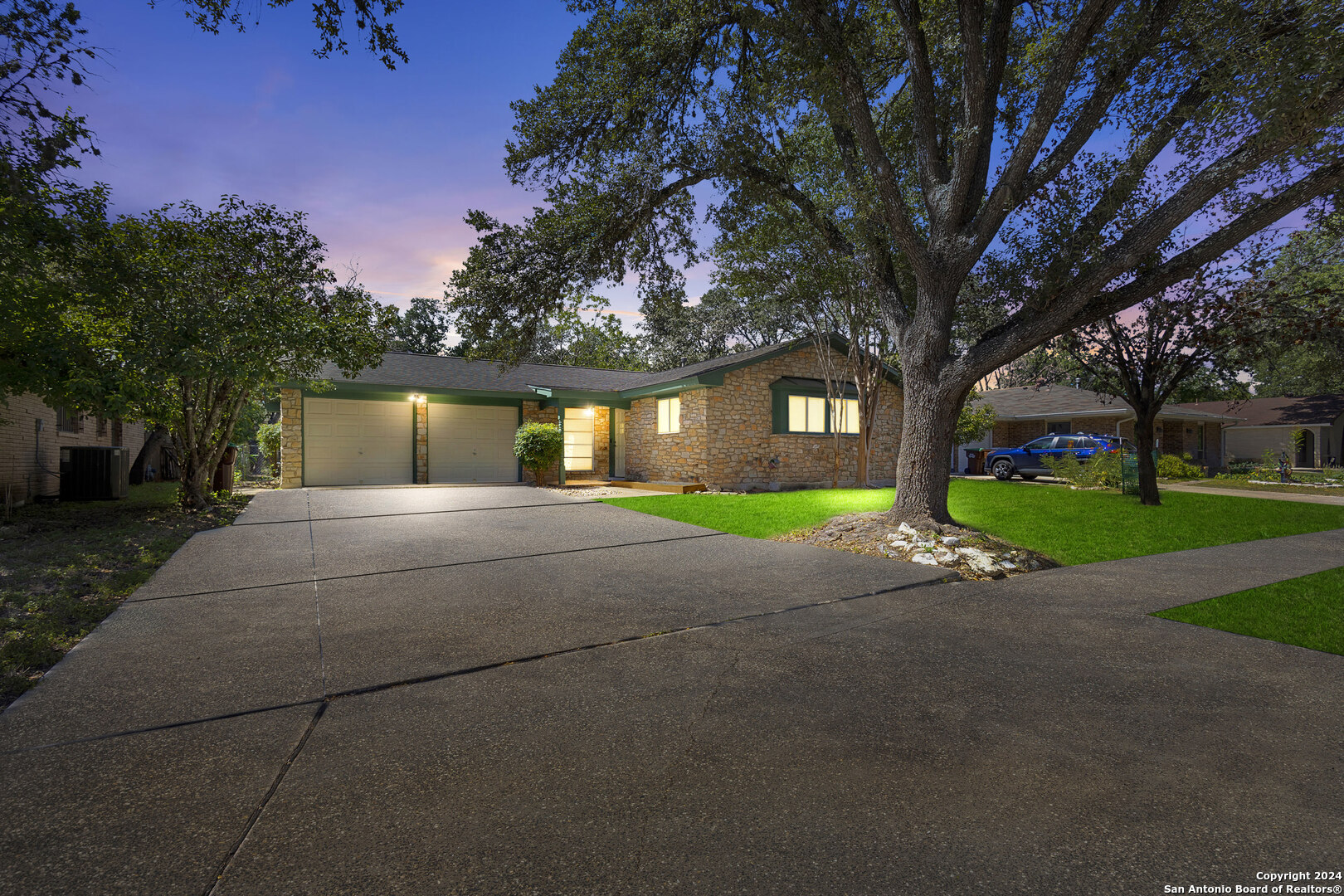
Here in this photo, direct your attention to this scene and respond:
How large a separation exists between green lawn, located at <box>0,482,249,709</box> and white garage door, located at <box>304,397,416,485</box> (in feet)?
12.9

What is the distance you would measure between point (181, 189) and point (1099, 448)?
22250 mm

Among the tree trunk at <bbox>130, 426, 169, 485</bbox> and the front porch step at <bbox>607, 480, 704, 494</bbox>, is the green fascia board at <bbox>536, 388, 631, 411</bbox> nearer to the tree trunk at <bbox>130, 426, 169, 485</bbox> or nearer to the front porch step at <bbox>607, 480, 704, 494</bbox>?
the front porch step at <bbox>607, 480, 704, 494</bbox>

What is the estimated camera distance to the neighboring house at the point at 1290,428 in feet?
85.3

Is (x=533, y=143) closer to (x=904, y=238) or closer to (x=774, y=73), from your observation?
(x=774, y=73)

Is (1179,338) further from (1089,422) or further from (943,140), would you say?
(1089,422)

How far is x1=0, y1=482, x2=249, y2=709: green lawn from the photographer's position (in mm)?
3877

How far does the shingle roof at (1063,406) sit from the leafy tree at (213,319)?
2309 cm

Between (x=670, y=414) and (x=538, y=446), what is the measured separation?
3.80 m

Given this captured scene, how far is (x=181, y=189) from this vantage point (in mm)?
10156

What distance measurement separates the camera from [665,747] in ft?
8.62

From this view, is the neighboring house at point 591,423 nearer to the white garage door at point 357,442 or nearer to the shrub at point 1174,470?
the white garage door at point 357,442

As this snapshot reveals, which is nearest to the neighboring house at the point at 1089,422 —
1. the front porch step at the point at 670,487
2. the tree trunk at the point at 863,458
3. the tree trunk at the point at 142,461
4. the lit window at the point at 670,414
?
the tree trunk at the point at 863,458

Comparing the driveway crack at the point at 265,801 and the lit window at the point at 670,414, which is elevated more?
the lit window at the point at 670,414

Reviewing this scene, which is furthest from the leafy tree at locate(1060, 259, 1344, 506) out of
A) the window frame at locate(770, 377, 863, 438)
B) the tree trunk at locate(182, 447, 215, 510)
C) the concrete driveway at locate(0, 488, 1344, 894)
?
the tree trunk at locate(182, 447, 215, 510)
